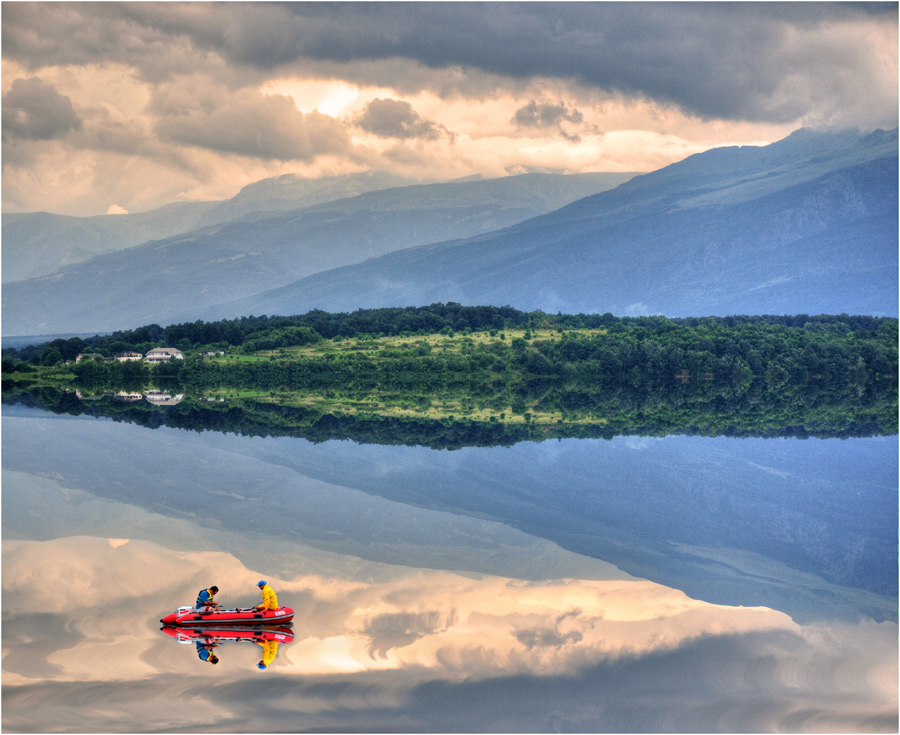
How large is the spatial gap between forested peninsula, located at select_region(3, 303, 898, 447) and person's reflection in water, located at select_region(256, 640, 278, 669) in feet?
103

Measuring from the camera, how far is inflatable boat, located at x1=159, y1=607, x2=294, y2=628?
17.0m

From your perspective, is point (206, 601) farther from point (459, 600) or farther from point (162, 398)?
point (162, 398)

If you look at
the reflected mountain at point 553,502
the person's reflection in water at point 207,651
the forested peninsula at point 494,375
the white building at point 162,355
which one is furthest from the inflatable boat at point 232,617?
the white building at point 162,355

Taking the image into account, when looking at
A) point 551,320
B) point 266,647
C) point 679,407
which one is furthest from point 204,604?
point 551,320

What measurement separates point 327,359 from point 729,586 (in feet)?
317

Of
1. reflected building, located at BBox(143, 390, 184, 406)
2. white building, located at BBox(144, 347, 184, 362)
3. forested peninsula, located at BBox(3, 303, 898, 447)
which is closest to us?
forested peninsula, located at BBox(3, 303, 898, 447)

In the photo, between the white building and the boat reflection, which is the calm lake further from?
the white building

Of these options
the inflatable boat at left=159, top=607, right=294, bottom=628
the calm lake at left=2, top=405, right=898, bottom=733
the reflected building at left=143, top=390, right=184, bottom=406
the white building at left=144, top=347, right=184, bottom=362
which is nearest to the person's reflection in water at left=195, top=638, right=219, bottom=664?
the calm lake at left=2, top=405, right=898, bottom=733

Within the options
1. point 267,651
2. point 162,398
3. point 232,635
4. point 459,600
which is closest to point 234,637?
point 232,635

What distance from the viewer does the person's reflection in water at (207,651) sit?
1642 cm

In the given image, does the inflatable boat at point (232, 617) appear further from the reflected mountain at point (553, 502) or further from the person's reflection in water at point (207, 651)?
the reflected mountain at point (553, 502)

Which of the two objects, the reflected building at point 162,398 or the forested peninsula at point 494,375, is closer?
the forested peninsula at point 494,375

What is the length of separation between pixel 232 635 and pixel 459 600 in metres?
5.39

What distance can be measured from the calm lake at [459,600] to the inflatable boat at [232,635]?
0.12 meters
